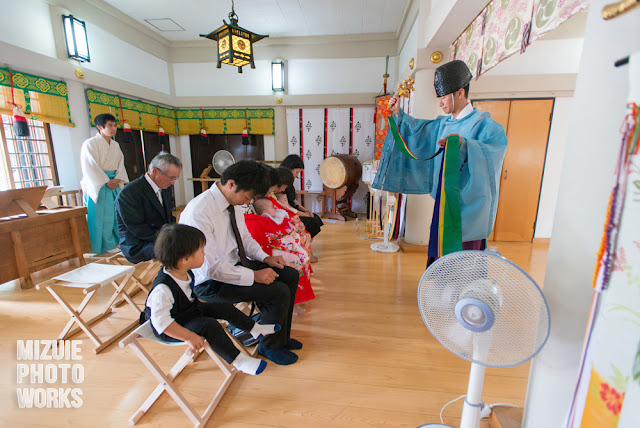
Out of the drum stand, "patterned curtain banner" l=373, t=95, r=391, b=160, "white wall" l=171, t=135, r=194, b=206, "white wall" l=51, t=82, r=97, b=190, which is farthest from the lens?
"white wall" l=171, t=135, r=194, b=206

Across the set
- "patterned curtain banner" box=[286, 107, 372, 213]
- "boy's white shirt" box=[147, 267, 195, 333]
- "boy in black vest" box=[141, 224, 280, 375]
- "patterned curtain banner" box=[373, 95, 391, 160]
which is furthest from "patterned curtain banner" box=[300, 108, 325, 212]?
"boy's white shirt" box=[147, 267, 195, 333]

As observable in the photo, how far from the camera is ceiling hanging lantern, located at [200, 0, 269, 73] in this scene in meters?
2.91

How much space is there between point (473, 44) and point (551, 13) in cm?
100

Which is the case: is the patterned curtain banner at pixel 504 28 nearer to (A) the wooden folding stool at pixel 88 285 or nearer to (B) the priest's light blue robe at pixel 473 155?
(B) the priest's light blue robe at pixel 473 155

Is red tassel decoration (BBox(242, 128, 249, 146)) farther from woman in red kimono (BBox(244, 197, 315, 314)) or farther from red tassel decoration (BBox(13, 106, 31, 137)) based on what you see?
woman in red kimono (BBox(244, 197, 315, 314))

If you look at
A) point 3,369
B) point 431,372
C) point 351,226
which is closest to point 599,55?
point 431,372

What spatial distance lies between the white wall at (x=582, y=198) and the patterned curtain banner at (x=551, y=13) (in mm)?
696

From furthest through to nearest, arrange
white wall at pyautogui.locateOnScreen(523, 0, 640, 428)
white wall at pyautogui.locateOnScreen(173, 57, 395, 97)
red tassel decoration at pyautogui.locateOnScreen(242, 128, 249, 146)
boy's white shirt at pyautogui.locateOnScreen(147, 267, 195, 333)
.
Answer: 1. red tassel decoration at pyautogui.locateOnScreen(242, 128, 249, 146)
2. white wall at pyautogui.locateOnScreen(173, 57, 395, 97)
3. boy's white shirt at pyautogui.locateOnScreen(147, 267, 195, 333)
4. white wall at pyautogui.locateOnScreen(523, 0, 640, 428)

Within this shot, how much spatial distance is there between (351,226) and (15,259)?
13.5ft

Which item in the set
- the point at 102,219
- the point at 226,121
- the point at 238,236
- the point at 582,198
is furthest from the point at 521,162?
the point at 102,219

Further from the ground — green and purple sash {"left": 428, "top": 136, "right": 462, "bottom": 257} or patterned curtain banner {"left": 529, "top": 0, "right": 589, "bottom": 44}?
patterned curtain banner {"left": 529, "top": 0, "right": 589, "bottom": 44}

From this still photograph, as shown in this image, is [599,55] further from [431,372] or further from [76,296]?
[76,296]

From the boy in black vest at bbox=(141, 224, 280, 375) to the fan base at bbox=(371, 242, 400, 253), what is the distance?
2581 millimetres

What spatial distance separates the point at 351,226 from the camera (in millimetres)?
5094
